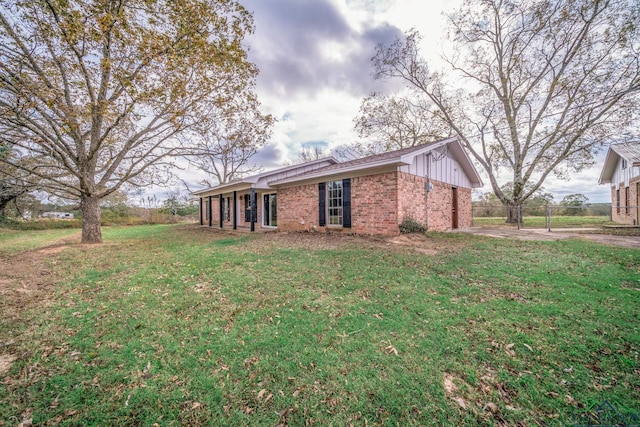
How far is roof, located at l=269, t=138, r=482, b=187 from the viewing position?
8.00m

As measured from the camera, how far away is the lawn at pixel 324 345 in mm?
1918

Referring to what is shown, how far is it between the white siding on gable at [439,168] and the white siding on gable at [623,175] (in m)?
9.03

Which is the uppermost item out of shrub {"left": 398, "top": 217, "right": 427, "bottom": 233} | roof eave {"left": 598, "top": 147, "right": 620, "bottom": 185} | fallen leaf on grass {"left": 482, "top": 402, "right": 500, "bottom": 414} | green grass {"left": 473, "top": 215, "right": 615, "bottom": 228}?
roof eave {"left": 598, "top": 147, "right": 620, "bottom": 185}

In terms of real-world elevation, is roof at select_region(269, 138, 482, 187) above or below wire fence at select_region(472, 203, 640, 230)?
above

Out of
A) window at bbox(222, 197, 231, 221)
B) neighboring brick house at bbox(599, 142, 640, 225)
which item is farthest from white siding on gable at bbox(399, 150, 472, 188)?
window at bbox(222, 197, 231, 221)

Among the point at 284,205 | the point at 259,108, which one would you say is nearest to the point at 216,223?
the point at 284,205

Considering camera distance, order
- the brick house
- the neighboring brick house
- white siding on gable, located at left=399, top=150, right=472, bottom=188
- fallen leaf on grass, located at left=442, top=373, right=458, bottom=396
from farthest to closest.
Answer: the neighboring brick house, white siding on gable, located at left=399, top=150, right=472, bottom=188, the brick house, fallen leaf on grass, located at left=442, top=373, right=458, bottom=396

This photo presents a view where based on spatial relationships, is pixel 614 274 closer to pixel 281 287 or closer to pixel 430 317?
pixel 430 317

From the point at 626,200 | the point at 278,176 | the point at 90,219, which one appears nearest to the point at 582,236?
the point at 626,200

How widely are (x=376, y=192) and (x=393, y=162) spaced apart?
4.24 feet

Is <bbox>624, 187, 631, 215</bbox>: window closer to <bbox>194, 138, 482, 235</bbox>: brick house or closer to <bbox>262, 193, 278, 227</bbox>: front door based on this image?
<bbox>194, 138, 482, 235</bbox>: brick house

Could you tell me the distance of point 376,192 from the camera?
28.4 ft

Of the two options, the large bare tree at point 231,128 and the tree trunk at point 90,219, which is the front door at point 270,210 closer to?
the large bare tree at point 231,128

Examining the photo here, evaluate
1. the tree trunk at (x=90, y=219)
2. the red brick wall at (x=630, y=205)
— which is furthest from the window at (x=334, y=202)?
the red brick wall at (x=630, y=205)
